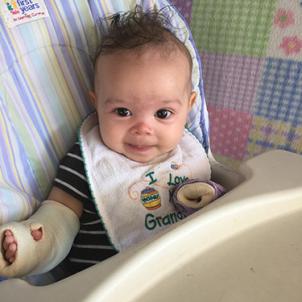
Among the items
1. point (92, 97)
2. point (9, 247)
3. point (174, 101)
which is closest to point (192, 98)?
point (174, 101)

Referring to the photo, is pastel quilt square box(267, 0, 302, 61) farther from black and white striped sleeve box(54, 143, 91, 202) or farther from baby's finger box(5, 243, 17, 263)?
baby's finger box(5, 243, 17, 263)

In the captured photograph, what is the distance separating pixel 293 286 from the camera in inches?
23.2

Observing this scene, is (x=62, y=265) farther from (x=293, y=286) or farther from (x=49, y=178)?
(x=293, y=286)

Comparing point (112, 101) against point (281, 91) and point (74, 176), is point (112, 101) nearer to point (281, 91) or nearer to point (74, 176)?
point (74, 176)

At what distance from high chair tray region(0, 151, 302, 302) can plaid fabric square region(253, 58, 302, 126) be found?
0.34 meters

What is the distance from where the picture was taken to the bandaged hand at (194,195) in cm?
81

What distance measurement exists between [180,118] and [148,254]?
38cm

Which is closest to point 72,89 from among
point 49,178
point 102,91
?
point 102,91

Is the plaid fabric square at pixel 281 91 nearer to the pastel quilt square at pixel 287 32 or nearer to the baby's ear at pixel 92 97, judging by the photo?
the pastel quilt square at pixel 287 32

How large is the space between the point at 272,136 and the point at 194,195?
14.8 inches

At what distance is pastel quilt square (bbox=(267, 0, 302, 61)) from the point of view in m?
1.00

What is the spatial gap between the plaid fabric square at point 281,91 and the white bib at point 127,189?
31 centimetres

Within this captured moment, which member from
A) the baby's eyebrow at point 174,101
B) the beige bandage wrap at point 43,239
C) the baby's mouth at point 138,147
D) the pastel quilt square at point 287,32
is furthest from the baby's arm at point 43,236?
the pastel quilt square at point 287,32

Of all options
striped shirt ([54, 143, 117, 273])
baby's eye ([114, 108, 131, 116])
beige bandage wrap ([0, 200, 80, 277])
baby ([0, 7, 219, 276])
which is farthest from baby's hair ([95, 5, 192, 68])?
beige bandage wrap ([0, 200, 80, 277])
